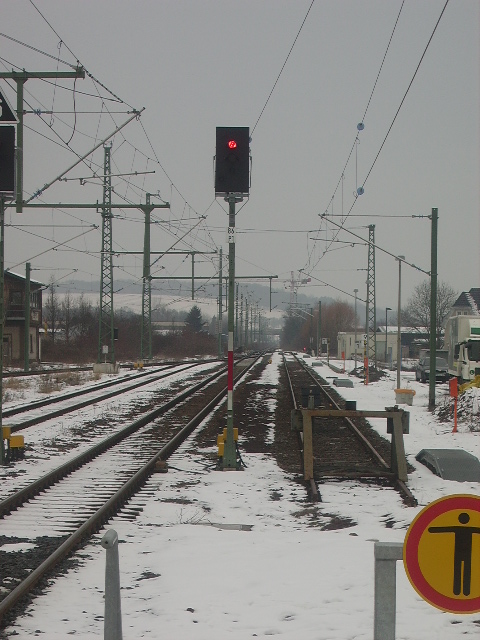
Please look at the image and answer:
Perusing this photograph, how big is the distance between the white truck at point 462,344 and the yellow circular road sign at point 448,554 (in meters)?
29.2

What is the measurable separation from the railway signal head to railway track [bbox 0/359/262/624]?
4.95 metres

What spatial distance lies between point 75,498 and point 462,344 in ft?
83.6

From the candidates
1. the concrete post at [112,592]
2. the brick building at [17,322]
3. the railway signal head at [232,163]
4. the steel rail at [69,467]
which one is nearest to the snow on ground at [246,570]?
the concrete post at [112,592]

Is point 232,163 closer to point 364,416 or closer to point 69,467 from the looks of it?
point 364,416

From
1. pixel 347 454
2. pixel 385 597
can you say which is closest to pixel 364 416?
pixel 347 454

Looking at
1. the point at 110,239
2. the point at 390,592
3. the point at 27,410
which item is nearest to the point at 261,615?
the point at 390,592

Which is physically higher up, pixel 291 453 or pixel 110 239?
pixel 110 239

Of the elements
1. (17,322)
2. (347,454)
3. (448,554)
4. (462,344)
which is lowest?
(347,454)

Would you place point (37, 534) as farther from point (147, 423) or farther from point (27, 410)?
point (27, 410)

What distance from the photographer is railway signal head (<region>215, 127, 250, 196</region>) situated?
13.6m

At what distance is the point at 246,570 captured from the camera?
25.8ft

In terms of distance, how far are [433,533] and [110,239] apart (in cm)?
4064

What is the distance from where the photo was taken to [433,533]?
4.08 metres

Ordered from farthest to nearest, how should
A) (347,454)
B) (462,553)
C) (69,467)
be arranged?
(347,454) → (69,467) → (462,553)
